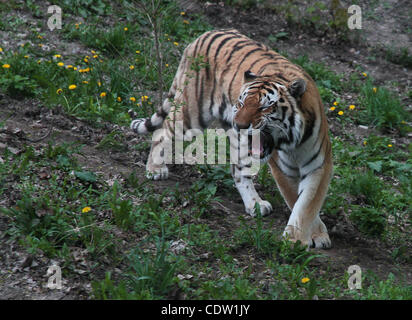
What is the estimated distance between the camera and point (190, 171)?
5703 mm

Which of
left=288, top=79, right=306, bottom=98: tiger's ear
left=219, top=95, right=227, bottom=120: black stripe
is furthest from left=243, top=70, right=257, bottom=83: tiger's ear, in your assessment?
left=219, top=95, right=227, bottom=120: black stripe

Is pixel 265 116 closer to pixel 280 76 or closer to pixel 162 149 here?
→ pixel 280 76

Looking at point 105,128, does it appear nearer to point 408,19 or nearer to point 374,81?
point 374,81

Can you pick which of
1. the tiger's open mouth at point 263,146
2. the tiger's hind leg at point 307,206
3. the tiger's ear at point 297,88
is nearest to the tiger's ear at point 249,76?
the tiger's ear at point 297,88

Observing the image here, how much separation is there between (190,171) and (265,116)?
1.65 metres

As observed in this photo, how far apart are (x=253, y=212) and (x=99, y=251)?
1.72 metres

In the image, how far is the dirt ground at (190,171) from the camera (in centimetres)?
368

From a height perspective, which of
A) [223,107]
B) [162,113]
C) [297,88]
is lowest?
[162,113]

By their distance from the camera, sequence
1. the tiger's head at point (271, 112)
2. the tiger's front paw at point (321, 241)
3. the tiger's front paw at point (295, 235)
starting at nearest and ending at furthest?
the tiger's head at point (271, 112)
the tiger's front paw at point (295, 235)
the tiger's front paw at point (321, 241)

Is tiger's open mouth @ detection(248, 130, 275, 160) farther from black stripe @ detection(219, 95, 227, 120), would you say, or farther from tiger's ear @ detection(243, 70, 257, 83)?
black stripe @ detection(219, 95, 227, 120)

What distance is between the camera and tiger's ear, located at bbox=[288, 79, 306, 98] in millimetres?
4254

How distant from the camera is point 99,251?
3895 millimetres

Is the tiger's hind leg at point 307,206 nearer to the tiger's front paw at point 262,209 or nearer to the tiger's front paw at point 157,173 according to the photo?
the tiger's front paw at point 262,209

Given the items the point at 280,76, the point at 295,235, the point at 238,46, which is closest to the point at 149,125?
the point at 238,46
